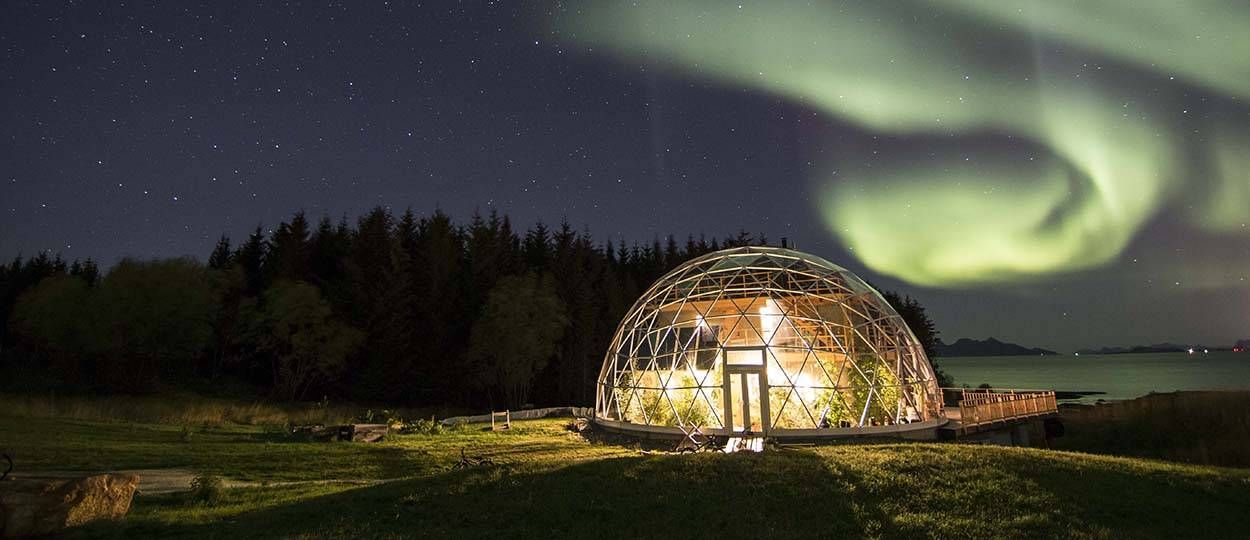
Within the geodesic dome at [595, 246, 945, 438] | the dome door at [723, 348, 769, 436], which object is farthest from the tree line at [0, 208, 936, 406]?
the dome door at [723, 348, 769, 436]

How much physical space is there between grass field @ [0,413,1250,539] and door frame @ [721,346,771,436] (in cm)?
404

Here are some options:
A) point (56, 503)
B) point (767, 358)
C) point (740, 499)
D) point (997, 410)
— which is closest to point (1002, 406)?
point (997, 410)

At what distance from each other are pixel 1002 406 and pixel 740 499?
15112 mm

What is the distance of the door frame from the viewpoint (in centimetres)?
1798

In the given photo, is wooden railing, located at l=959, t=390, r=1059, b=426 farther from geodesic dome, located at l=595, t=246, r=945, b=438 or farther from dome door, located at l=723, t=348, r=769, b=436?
dome door, located at l=723, t=348, r=769, b=436

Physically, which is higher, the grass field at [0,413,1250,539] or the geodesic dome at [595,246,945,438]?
the geodesic dome at [595,246,945,438]

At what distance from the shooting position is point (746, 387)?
18.3 metres

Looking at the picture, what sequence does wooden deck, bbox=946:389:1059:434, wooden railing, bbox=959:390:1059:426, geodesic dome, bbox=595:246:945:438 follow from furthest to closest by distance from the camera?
wooden railing, bbox=959:390:1059:426
wooden deck, bbox=946:389:1059:434
geodesic dome, bbox=595:246:945:438

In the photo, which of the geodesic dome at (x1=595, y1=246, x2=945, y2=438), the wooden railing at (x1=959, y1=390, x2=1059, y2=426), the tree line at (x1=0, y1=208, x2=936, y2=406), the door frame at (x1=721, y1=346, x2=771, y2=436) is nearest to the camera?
the door frame at (x1=721, y1=346, x2=771, y2=436)

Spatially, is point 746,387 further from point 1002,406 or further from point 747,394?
point 1002,406

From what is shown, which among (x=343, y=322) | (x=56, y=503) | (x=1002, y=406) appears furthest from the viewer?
(x=343, y=322)

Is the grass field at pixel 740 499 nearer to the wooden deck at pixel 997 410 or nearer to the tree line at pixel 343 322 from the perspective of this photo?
the wooden deck at pixel 997 410

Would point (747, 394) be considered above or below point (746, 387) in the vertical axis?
below

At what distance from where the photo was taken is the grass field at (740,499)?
8469 millimetres
